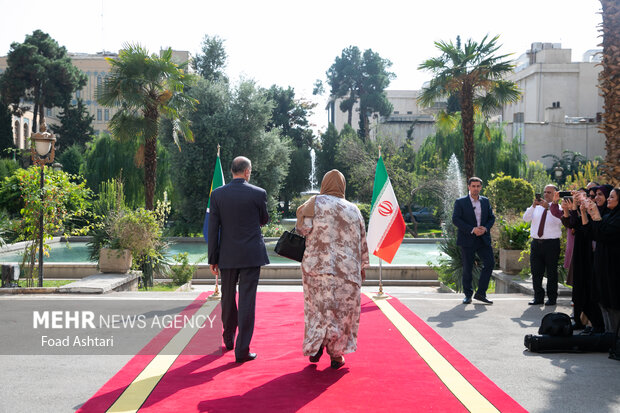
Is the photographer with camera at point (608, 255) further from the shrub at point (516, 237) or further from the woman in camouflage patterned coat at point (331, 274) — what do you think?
the shrub at point (516, 237)

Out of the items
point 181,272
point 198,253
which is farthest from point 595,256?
point 198,253

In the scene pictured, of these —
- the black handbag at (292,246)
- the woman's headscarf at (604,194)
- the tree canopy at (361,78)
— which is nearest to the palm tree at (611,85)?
the woman's headscarf at (604,194)

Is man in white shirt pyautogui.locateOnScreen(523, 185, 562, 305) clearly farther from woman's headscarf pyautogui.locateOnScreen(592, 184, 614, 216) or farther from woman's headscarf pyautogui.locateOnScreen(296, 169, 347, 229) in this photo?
woman's headscarf pyautogui.locateOnScreen(296, 169, 347, 229)

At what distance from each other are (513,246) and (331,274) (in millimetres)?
8851

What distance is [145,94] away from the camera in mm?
23047

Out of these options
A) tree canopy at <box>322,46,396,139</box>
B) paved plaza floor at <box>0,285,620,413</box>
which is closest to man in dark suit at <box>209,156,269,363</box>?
paved plaza floor at <box>0,285,620,413</box>

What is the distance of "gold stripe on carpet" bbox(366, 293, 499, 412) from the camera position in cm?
478

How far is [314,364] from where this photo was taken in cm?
601

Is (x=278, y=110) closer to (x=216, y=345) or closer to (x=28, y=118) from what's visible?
(x=28, y=118)

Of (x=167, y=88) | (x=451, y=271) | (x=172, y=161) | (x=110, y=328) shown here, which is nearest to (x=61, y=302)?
(x=110, y=328)

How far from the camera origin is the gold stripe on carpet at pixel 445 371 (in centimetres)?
478

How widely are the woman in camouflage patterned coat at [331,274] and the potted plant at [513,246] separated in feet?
27.4

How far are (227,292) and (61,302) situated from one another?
4.58 meters

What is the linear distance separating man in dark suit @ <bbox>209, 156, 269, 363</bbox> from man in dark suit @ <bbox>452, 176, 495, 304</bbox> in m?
4.73
